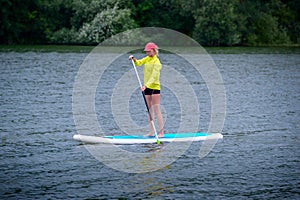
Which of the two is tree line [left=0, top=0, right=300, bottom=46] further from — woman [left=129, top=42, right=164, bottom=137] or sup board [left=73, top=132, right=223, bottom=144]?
woman [left=129, top=42, right=164, bottom=137]

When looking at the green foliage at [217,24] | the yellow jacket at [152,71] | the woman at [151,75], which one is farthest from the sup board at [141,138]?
the green foliage at [217,24]

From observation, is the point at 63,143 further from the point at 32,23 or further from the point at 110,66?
the point at 32,23

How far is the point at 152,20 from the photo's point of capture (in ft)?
238

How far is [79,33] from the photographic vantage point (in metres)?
64.5

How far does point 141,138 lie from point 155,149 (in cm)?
82

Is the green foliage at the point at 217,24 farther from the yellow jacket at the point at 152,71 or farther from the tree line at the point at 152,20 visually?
the yellow jacket at the point at 152,71

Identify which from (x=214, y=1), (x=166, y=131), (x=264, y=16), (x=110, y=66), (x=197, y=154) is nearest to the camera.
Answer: (x=197, y=154)

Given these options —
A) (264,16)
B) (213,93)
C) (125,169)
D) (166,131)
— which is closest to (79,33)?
(264,16)

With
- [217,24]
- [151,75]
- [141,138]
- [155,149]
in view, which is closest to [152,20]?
[217,24]

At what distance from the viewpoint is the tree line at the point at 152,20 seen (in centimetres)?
6400

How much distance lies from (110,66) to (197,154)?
26865 millimetres

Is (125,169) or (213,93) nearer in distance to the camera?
(125,169)

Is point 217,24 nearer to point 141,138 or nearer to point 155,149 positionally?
point 141,138

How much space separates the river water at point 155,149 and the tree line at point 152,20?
35.8 metres
